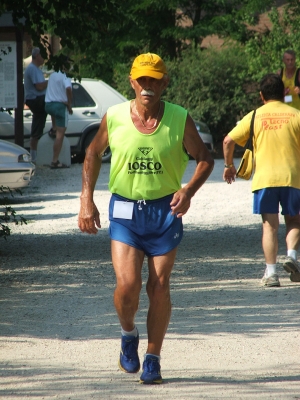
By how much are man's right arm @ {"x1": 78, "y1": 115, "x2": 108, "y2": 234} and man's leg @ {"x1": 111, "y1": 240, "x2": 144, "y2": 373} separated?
0.58ft

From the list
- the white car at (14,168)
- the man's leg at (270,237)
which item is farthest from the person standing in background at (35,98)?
the man's leg at (270,237)

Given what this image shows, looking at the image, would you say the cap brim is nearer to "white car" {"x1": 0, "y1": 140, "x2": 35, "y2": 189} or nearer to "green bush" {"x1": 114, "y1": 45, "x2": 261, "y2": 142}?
"white car" {"x1": 0, "y1": 140, "x2": 35, "y2": 189}

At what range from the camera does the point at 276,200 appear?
8398 millimetres

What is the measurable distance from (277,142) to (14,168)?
646 cm

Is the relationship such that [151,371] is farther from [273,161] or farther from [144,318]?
[273,161]

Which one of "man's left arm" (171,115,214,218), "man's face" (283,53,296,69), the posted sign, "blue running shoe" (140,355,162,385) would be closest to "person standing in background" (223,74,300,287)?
"man's left arm" (171,115,214,218)

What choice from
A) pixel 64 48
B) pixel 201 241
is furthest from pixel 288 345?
pixel 64 48

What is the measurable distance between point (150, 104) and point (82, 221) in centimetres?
77

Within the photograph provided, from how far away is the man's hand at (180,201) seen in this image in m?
5.27

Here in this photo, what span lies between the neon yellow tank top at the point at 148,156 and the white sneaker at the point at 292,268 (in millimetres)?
3102

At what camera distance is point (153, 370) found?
5316 mm

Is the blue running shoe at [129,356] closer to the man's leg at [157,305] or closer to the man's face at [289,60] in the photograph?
the man's leg at [157,305]

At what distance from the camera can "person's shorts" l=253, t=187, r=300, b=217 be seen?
8.36m

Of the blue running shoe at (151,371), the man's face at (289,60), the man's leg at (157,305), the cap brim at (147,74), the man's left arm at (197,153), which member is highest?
the cap brim at (147,74)
